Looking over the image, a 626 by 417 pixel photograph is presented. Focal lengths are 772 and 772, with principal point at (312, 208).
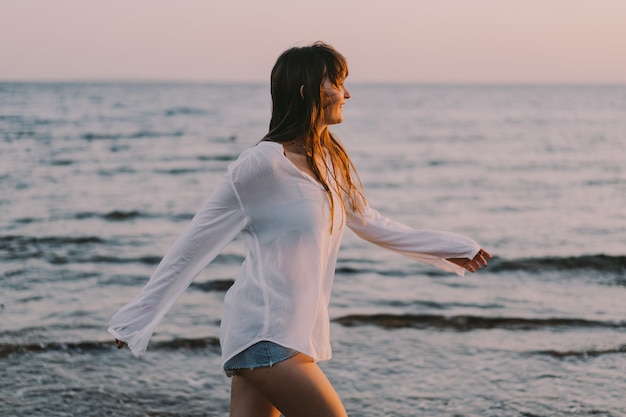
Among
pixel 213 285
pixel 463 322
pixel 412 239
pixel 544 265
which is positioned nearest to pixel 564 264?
pixel 544 265

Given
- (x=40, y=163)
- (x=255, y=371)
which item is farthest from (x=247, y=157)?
(x=40, y=163)

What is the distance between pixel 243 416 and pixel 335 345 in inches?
170

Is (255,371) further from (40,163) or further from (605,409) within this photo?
(40,163)

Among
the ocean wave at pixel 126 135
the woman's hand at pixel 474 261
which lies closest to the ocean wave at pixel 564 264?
the woman's hand at pixel 474 261

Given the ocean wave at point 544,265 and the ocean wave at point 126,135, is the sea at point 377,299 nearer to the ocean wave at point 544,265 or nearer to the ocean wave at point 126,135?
the ocean wave at point 544,265

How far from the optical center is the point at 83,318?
7859 mm

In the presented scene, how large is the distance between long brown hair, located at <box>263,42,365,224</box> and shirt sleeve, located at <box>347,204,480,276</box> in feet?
0.99

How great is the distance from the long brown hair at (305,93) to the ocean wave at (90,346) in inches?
177

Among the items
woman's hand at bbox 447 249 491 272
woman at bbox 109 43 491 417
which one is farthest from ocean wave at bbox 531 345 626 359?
woman at bbox 109 43 491 417

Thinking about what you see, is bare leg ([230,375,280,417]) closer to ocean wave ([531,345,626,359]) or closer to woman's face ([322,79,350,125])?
woman's face ([322,79,350,125])

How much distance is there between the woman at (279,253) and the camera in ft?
8.50

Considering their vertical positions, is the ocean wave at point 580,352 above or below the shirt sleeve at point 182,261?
below

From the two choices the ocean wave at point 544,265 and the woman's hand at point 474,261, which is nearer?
the woman's hand at point 474,261

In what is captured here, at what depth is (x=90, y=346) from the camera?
22.8ft
